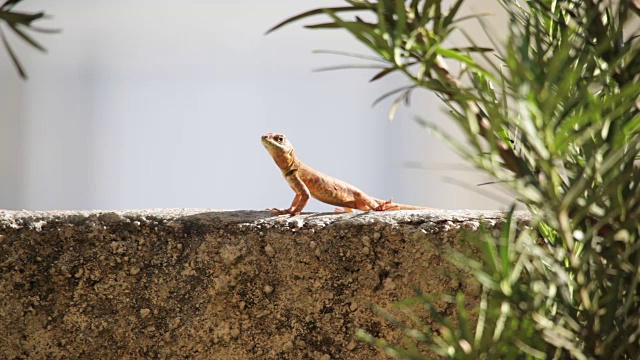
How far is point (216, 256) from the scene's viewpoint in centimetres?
113

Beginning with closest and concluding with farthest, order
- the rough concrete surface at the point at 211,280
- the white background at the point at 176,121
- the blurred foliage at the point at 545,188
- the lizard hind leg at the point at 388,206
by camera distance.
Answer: the blurred foliage at the point at 545,188 → the rough concrete surface at the point at 211,280 → the lizard hind leg at the point at 388,206 → the white background at the point at 176,121

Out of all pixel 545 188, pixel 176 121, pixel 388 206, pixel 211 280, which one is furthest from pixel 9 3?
pixel 176 121

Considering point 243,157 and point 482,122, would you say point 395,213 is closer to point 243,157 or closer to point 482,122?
point 482,122

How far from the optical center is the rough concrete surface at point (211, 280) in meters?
1.09

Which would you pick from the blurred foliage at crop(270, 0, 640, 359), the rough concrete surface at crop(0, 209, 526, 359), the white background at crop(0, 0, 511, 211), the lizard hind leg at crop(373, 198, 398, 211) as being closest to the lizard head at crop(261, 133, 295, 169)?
the lizard hind leg at crop(373, 198, 398, 211)

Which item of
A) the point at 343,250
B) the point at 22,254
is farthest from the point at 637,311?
the point at 22,254

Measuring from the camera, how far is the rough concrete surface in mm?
1095

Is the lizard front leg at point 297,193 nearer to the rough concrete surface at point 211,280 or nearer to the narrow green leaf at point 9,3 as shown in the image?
the rough concrete surface at point 211,280

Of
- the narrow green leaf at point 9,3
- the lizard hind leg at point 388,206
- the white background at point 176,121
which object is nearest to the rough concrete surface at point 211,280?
the lizard hind leg at point 388,206

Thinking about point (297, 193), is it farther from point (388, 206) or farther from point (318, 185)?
point (388, 206)

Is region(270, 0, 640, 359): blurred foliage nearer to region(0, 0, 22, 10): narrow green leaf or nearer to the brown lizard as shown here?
region(0, 0, 22, 10): narrow green leaf

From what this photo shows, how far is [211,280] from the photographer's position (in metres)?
1.13

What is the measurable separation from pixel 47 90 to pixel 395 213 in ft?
13.5

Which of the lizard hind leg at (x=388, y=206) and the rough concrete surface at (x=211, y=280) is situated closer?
the rough concrete surface at (x=211, y=280)
